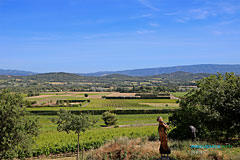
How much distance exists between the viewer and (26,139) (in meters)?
15.8

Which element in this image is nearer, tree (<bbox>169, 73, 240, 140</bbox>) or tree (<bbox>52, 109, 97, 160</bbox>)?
tree (<bbox>169, 73, 240, 140</bbox>)

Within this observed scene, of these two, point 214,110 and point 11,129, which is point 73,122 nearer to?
point 11,129

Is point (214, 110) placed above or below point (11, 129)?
above

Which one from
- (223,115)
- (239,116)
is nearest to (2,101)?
(223,115)

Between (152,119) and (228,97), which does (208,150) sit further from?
(152,119)

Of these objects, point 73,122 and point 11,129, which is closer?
point 11,129

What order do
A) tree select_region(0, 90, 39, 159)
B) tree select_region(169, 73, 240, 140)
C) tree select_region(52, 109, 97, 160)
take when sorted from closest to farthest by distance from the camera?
tree select_region(0, 90, 39, 159) < tree select_region(169, 73, 240, 140) < tree select_region(52, 109, 97, 160)

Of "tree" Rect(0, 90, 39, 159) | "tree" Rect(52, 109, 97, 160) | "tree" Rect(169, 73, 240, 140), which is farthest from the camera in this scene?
"tree" Rect(52, 109, 97, 160)

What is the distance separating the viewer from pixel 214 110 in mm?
17688

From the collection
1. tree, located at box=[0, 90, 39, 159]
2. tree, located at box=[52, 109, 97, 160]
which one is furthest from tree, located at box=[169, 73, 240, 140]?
tree, located at box=[0, 90, 39, 159]

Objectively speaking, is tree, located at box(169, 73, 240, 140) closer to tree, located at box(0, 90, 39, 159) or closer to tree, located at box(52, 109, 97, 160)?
tree, located at box(52, 109, 97, 160)

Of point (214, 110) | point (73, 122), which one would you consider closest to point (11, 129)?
point (73, 122)

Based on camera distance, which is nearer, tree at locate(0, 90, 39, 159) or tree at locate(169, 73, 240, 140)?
tree at locate(0, 90, 39, 159)

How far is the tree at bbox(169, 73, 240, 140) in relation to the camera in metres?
17.4
